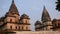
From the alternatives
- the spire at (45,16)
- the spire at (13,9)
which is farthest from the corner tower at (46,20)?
the spire at (13,9)

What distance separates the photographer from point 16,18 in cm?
4181

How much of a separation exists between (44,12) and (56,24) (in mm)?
6730

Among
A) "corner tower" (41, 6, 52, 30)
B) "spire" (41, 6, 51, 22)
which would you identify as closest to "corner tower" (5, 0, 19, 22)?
"corner tower" (41, 6, 52, 30)

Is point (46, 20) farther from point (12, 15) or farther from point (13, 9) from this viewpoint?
point (12, 15)

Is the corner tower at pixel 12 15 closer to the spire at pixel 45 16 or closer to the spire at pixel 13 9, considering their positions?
the spire at pixel 13 9

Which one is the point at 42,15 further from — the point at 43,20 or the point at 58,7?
the point at 58,7

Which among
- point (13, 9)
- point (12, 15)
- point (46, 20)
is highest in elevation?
point (13, 9)

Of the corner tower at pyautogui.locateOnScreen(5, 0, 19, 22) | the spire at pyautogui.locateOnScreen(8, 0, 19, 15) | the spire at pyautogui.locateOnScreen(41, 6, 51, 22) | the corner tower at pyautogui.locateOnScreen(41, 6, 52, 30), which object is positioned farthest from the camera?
the spire at pyautogui.locateOnScreen(41, 6, 51, 22)

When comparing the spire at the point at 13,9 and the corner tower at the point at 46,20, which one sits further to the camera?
the corner tower at the point at 46,20

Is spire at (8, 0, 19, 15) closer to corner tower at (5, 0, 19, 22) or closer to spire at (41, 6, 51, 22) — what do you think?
corner tower at (5, 0, 19, 22)

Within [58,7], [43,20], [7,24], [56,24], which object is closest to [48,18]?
[43,20]

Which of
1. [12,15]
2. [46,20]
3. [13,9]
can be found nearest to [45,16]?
[46,20]

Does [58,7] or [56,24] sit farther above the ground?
[58,7]

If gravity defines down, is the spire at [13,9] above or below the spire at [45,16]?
above
